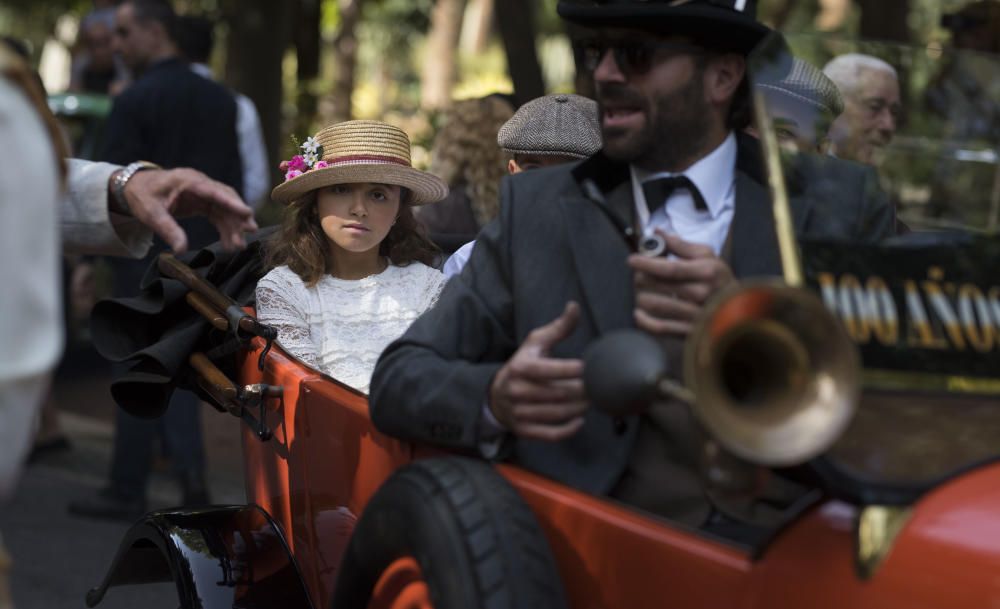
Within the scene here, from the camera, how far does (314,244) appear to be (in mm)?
4527

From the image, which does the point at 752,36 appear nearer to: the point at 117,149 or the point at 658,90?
the point at 658,90

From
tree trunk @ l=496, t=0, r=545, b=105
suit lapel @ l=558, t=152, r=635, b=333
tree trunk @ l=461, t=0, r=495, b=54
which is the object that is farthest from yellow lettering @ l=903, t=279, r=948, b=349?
tree trunk @ l=461, t=0, r=495, b=54

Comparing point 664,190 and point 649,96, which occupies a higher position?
point 649,96

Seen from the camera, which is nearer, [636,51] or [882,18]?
[636,51]

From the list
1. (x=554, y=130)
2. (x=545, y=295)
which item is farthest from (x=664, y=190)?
(x=554, y=130)

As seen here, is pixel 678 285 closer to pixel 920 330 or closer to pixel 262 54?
pixel 920 330

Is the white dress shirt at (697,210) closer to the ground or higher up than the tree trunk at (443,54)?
higher up

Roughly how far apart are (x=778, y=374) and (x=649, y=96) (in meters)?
0.88

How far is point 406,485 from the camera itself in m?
2.66

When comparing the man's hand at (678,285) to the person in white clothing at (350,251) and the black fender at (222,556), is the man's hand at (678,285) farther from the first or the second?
the person in white clothing at (350,251)

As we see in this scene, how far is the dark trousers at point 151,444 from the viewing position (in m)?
6.84

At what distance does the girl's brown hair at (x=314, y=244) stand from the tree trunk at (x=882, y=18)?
656 cm

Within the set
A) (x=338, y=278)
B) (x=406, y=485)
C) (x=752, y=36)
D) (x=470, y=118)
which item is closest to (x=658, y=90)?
(x=752, y=36)

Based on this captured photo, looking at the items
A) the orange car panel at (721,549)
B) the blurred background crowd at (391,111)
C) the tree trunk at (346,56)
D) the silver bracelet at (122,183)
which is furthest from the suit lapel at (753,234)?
the tree trunk at (346,56)
